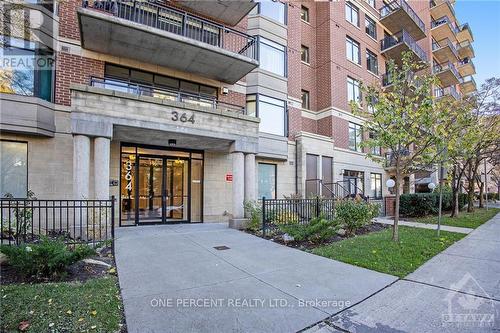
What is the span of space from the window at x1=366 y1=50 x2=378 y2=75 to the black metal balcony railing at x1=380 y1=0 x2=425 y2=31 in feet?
10.5

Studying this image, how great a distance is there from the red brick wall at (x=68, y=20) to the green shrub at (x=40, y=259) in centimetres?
808

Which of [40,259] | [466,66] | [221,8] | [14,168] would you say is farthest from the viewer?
[466,66]

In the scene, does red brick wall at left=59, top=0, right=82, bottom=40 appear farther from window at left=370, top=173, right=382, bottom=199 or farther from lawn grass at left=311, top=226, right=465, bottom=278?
window at left=370, top=173, right=382, bottom=199

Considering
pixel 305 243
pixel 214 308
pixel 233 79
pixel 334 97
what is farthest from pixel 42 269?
pixel 334 97

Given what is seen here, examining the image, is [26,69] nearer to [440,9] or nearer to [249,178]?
[249,178]

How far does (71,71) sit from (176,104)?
12.7 ft

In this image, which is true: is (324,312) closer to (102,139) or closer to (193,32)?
(102,139)

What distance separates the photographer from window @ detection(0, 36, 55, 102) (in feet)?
27.5

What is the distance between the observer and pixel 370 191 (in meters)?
19.2

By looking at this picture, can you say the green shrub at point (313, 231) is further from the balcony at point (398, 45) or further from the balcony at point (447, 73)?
the balcony at point (447, 73)

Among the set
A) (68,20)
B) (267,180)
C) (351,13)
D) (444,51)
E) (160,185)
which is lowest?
(160,185)

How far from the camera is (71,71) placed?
957 centimetres

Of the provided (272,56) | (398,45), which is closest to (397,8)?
(398,45)

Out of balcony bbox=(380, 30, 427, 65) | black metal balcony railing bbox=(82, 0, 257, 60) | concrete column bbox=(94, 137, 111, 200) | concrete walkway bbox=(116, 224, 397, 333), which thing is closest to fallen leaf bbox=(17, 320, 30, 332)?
concrete walkway bbox=(116, 224, 397, 333)
